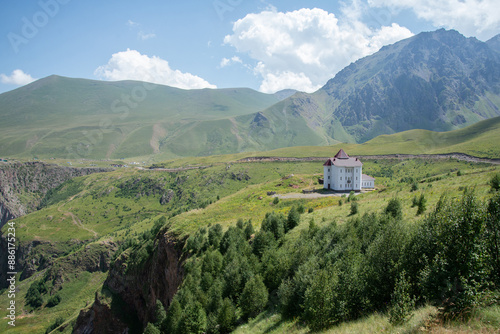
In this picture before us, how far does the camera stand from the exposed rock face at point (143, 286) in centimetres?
4231

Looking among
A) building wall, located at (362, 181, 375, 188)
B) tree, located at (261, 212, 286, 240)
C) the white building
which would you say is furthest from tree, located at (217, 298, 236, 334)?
building wall, located at (362, 181, 375, 188)

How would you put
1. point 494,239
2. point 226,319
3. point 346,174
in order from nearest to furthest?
1. point 494,239
2. point 226,319
3. point 346,174

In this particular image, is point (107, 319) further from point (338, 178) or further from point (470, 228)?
point (470, 228)

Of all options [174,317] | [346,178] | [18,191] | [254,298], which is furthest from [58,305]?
[18,191]

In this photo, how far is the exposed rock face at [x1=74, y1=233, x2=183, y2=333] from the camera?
42312 millimetres

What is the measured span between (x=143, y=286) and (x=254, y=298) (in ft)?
126

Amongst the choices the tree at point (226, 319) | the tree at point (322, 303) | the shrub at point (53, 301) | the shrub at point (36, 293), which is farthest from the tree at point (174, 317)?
the shrub at point (36, 293)

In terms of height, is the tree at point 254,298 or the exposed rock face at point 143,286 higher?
the tree at point 254,298

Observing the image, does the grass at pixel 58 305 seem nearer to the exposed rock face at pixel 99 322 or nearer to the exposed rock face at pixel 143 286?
the exposed rock face at pixel 99 322

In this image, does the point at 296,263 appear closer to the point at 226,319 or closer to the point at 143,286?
the point at 226,319

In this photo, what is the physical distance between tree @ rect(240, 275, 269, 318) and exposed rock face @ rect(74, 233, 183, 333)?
1708cm

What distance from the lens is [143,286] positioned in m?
52.2

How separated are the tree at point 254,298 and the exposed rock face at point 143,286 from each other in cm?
1708

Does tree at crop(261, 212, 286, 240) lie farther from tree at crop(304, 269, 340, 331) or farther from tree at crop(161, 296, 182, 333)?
tree at crop(304, 269, 340, 331)
